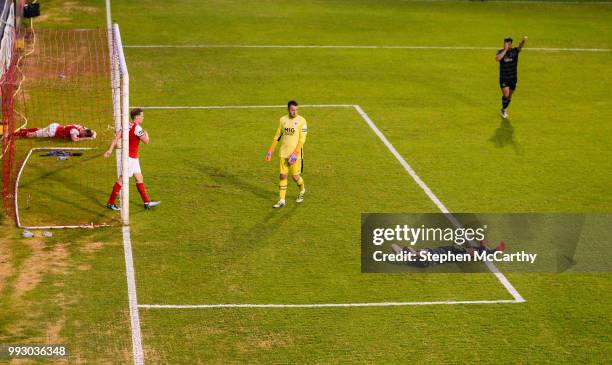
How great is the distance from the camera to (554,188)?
70.9 feet

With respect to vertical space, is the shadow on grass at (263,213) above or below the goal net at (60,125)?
below

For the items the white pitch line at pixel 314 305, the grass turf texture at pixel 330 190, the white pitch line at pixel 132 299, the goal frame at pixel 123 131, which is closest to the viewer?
the white pitch line at pixel 132 299

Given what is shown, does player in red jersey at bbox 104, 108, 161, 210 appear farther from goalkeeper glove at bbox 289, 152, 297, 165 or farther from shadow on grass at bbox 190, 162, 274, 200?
goalkeeper glove at bbox 289, 152, 297, 165

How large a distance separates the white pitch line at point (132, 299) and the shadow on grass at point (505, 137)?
10.8 meters

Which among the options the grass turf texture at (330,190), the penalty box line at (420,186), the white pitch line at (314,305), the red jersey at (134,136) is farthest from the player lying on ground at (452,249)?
the red jersey at (134,136)

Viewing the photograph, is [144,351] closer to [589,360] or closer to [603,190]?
[589,360]

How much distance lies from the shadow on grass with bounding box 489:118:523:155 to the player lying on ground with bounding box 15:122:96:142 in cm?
1054

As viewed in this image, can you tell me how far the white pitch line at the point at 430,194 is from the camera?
16.5m

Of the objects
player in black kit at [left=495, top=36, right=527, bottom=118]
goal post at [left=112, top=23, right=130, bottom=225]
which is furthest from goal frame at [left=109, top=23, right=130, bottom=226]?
player in black kit at [left=495, top=36, right=527, bottom=118]

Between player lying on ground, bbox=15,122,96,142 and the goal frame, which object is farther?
player lying on ground, bbox=15,122,96,142

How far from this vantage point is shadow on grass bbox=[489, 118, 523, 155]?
24.8 meters

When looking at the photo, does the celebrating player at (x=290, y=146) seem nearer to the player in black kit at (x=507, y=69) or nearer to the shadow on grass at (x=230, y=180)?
the shadow on grass at (x=230, y=180)

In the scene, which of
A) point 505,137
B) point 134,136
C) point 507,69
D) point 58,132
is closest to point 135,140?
point 134,136

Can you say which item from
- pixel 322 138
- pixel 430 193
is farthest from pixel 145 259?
pixel 322 138
